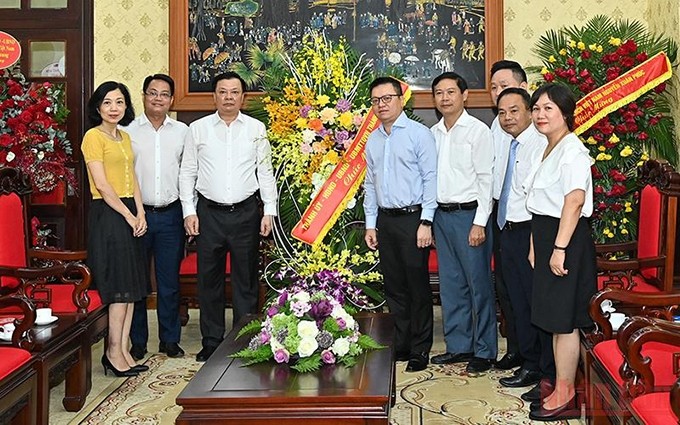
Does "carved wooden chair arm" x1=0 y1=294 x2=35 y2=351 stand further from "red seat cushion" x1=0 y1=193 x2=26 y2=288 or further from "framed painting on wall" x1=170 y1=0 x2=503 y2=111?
"framed painting on wall" x1=170 y1=0 x2=503 y2=111

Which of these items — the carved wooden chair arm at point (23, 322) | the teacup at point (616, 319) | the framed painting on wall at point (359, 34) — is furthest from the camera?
the framed painting on wall at point (359, 34)

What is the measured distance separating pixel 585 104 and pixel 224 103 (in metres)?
2.13

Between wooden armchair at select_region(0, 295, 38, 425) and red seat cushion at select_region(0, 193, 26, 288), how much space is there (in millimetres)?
892

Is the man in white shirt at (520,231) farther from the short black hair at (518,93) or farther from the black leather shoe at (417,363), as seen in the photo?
the black leather shoe at (417,363)

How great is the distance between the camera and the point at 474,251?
4457mm

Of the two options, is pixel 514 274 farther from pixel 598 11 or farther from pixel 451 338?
pixel 598 11

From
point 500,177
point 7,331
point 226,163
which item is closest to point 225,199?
point 226,163

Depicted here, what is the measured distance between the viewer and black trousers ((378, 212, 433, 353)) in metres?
4.50

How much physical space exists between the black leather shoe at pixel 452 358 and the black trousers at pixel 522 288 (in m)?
0.47

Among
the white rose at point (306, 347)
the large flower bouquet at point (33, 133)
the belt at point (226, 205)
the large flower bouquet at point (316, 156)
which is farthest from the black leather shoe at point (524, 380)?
the large flower bouquet at point (33, 133)

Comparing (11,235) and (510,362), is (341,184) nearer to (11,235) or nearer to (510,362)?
(510,362)

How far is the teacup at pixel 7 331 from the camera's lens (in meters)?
3.27

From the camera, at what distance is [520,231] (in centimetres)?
404

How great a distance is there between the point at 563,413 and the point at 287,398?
1.52 meters
